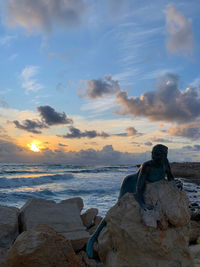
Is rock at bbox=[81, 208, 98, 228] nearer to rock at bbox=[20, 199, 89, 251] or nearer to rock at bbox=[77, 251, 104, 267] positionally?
rock at bbox=[20, 199, 89, 251]

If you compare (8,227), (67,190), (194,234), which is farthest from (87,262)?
(67,190)

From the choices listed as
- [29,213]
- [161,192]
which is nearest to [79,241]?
[29,213]

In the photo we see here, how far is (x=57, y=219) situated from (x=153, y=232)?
3786 millimetres

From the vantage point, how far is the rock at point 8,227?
507 cm

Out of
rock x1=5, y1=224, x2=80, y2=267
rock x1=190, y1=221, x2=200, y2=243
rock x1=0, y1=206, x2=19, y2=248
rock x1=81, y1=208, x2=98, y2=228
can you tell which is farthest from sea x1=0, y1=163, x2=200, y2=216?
rock x1=5, y1=224, x2=80, y2=267

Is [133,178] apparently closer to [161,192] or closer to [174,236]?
[161,192]

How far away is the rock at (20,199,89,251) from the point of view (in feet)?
18.1

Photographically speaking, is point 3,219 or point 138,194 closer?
point 138,194

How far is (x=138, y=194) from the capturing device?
310 cm

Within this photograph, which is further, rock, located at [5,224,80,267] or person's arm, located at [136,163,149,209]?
rock, located at [5,224,80,267]

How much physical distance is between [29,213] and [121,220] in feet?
12.0

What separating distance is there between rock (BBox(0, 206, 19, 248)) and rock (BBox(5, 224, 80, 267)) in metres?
1.80

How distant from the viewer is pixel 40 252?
3369 millimetres

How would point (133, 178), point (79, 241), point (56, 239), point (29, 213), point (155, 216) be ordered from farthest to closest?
1. point (29, 213)
2. point (79, 241)
3. point (56, 239)
4. point (133, 178)
5. point (155, 216)
